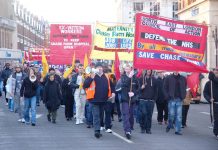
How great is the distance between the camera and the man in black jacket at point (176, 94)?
46.0 feet

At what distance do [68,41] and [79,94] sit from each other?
32.3 feet

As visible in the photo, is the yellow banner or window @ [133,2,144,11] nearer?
the yellow banner

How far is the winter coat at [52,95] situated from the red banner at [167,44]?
3.99 m

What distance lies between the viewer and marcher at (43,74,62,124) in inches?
655

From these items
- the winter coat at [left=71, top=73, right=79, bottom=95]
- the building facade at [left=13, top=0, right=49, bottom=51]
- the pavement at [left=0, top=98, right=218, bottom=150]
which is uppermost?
the building facade at [left=13, top=0, right=49, bottom=51]

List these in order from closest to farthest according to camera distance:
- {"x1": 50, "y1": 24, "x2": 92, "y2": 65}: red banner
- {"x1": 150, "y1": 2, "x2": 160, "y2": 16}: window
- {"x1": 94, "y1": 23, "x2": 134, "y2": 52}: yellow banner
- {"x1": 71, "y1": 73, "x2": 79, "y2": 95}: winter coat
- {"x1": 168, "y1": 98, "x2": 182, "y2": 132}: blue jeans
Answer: {"x1": 168, "y1": 98, "x2": 182, "y2": 132}: blue jeans
{"x1": 71, "y1": 73, "x2": 79, "y2": 95}: winter coat
{"x1": 94, "y1": 23, "x2": 134, "y2": 52}: yellow banner
{"x1": 50, "y1": 24, "x2": 92, "y2": 65}: red banner
{"x1": 150, "y1": 2, "x2": 160, "y2": 16}: window

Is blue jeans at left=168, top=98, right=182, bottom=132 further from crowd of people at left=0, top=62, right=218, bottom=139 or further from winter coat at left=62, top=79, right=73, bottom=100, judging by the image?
winter coat at left=62, top=79, right=73, bottom=100

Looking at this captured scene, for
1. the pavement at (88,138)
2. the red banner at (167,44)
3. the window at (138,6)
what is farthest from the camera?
the window at (138,6)

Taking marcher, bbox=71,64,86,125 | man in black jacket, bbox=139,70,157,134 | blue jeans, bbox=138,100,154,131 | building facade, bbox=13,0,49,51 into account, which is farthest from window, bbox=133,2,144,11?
blue jeans, bbox=138,100,154,131

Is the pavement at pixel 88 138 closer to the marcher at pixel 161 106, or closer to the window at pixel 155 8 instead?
the marcher at pixel 161 106

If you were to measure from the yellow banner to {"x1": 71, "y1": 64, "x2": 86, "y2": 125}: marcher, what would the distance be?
752 centimetres

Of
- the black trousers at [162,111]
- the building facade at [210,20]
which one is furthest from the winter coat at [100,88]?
the building facade at [210,20]

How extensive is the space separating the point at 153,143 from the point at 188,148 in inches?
37.7

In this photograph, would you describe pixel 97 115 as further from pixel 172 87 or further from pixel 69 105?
pixel 69 105
